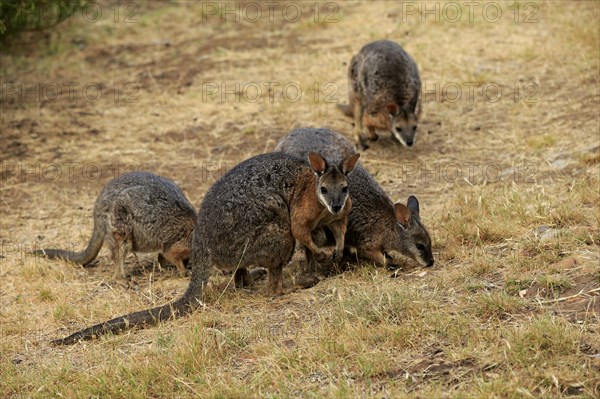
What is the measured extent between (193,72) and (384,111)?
12.1 feet

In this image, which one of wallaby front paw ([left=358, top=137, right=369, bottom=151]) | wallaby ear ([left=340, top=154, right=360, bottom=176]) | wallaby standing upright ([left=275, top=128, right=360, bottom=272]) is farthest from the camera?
wallaby front paw ([left=358, top=137, right=369, bottom=151])

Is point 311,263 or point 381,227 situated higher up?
point 381,227

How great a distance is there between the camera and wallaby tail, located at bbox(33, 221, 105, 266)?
8008 mm

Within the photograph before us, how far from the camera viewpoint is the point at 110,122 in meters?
11.7

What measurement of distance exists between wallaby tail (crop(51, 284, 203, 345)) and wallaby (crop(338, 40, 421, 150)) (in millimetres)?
4089

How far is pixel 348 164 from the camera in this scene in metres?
7.04

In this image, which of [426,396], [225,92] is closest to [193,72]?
[225,92]

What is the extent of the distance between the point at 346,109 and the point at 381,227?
3.92 m

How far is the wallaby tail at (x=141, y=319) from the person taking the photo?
251 inches

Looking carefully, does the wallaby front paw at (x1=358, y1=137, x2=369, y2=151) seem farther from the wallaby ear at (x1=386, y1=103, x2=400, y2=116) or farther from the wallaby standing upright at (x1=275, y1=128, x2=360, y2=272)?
the wallaby standing upright at (x1=275, y1=128, x2=360, y2=272)

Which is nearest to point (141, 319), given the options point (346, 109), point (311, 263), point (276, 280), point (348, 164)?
point (276, 280)

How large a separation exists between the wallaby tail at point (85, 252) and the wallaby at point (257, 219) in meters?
1.27

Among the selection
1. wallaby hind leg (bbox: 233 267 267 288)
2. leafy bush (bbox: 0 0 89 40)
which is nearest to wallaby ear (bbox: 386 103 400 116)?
wallaby hind leg (bbox: 233 267 267 288)

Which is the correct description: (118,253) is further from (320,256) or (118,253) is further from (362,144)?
(362,144)
